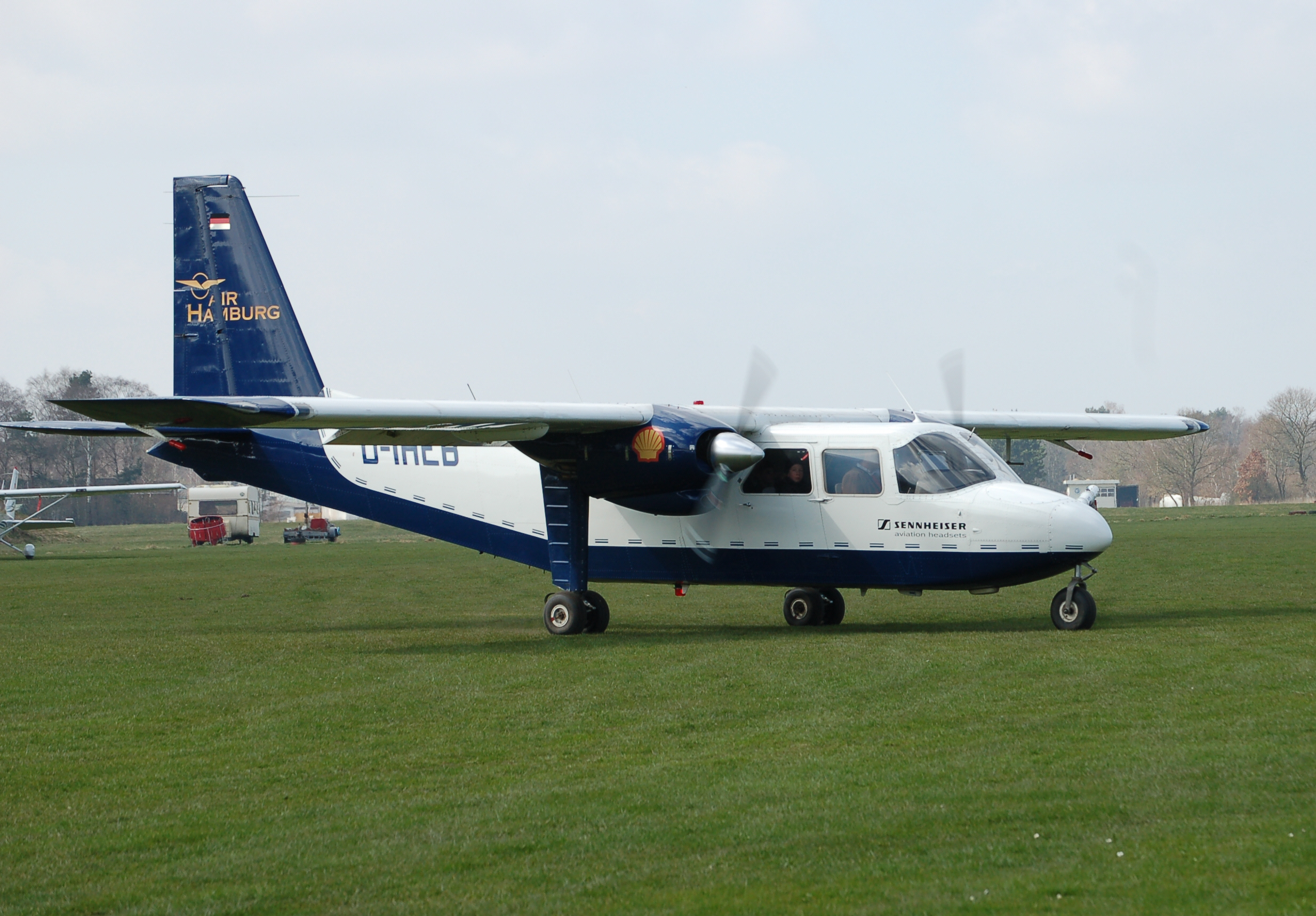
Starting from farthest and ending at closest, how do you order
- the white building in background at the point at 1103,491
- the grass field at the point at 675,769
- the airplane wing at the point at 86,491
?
the white building in background at the point at 1103,491 → the airplane wing at the point at 86,491 → the grass field at the point at 675,769

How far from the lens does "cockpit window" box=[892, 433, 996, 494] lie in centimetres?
1664

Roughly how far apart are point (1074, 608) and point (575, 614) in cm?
664

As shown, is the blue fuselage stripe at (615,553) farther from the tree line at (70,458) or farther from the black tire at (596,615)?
the tree line at (70,458)

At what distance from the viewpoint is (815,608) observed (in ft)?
62.1

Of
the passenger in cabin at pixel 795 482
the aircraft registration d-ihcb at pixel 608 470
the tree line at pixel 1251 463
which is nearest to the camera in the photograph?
the aircraft registration d-ihcb at pixel 608 470

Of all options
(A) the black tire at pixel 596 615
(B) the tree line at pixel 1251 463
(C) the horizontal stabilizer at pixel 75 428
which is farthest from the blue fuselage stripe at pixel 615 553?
(B) the tree line at pixel 1251 463

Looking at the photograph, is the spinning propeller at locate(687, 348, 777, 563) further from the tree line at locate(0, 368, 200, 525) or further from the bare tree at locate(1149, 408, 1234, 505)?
the bare tree at locate(1149, 408, 1234, 505)

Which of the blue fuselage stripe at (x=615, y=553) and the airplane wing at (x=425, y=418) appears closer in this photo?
the airplane wing at (x=425, y=418)

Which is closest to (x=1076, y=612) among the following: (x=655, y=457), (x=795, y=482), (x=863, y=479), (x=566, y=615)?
(x=863, y=479)

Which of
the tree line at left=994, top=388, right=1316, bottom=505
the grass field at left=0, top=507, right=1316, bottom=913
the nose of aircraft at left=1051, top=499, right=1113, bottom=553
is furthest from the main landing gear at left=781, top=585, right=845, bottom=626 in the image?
the tree line at left=994, top=388, right=1316, bottom=505

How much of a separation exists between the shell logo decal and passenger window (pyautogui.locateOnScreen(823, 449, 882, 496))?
2290 millimetres

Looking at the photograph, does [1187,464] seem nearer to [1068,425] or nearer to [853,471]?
[1068,425]

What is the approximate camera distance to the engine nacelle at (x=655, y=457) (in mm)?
16734

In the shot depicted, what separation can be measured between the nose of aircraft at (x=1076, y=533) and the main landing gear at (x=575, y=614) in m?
6.18
